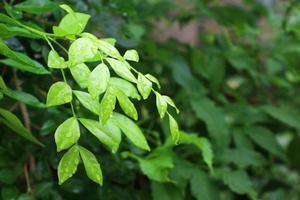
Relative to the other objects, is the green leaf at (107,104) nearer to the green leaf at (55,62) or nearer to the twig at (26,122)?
the green leaf at (55,62)

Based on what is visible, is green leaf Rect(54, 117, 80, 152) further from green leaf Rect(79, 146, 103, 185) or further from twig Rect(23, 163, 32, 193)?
twig Rect(23, 163, 32, 193)

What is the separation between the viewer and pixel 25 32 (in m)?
0.77

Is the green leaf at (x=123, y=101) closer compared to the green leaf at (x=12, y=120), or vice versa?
the green leaf at (x=123, y=101)

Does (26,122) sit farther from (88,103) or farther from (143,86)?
(143,86)

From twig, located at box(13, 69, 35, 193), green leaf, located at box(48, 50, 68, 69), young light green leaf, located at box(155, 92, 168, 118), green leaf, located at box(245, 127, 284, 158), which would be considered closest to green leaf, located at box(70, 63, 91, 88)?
green leaf, located at box(48, 50, 68, 69)

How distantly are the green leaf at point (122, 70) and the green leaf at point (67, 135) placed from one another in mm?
113

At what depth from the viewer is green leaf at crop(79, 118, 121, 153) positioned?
0.76 meters

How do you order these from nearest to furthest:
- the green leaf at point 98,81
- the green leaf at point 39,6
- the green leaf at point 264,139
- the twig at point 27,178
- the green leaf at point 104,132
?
the green leaf at point 98,81 → the green leaf at point 104,132 → the green leaf at point 39,6 → the twig at point 27,178 → the green leaf at point 264,139

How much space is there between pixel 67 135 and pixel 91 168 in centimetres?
6

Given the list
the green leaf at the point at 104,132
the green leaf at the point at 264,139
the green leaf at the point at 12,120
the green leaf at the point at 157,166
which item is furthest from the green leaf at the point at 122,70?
the green leaf at the point at 264,139

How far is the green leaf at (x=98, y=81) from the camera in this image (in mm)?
652

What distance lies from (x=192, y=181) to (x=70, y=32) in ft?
1.69

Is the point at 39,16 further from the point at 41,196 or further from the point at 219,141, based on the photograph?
the point at 219,141

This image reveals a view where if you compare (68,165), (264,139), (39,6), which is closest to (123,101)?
(68,165)
